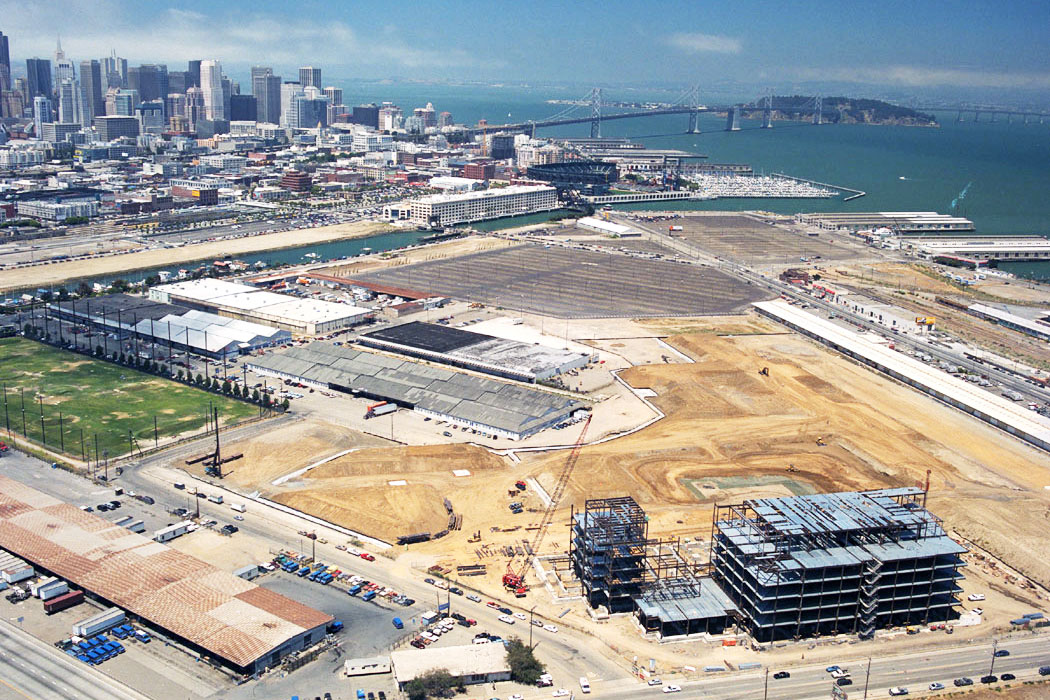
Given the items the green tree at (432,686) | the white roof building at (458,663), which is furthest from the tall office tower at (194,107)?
the green tree at (432,686)

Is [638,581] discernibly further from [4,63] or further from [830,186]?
[4,63]

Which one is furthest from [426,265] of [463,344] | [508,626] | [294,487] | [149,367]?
[508,626]

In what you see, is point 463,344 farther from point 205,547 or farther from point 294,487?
point 205,547

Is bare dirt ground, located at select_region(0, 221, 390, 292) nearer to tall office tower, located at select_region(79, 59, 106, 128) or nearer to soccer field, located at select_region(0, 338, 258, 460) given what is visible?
soccer field, located at select_region(0, 338, 258, 460)

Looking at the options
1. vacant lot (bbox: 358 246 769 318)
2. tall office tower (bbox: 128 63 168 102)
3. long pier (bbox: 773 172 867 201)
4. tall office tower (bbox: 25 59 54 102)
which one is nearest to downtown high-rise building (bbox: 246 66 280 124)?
tall office tower (bbox: 128 63 168 102)

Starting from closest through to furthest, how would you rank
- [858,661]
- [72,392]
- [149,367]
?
[858,661]
[72,392]
[149,367]
